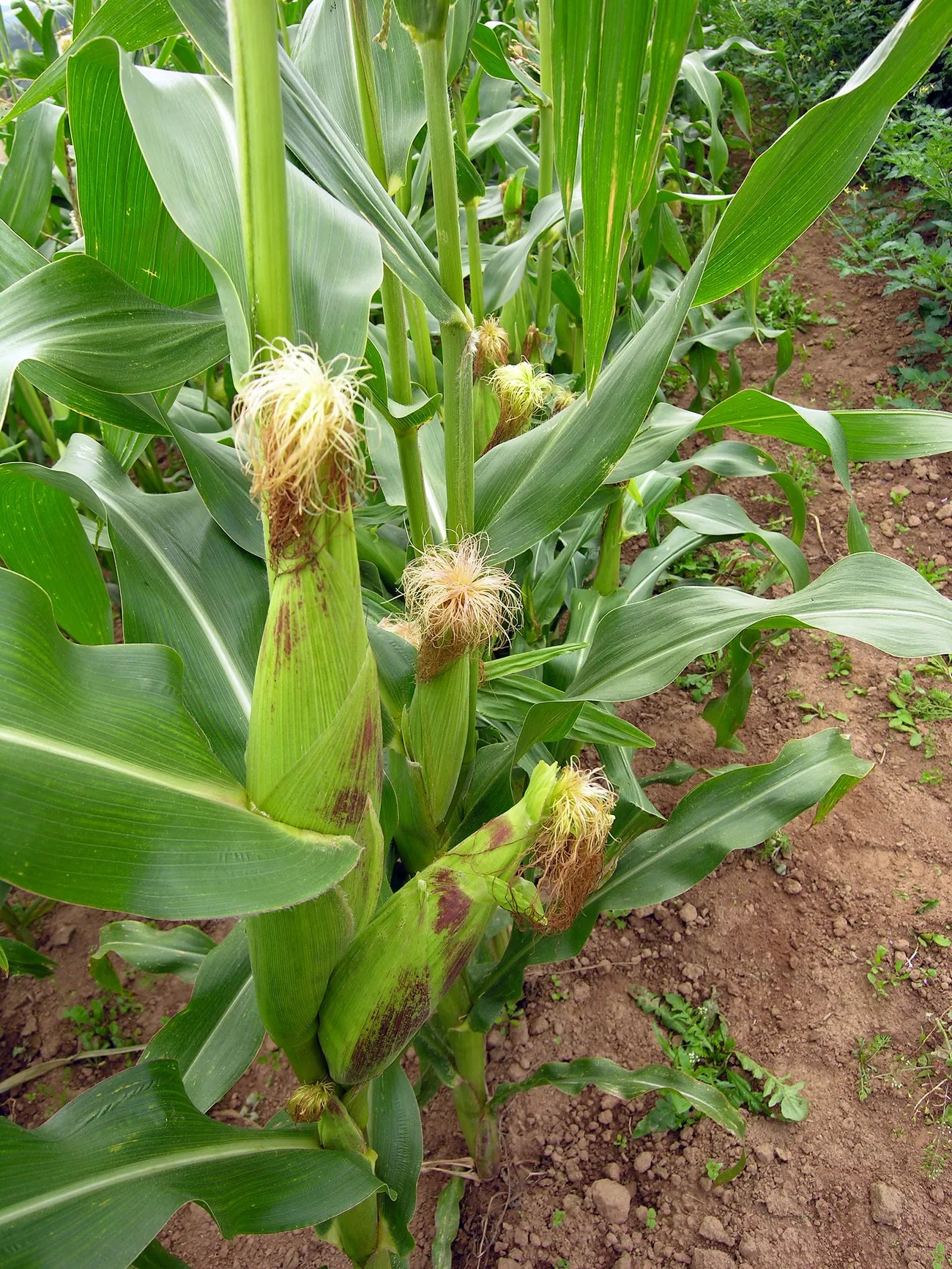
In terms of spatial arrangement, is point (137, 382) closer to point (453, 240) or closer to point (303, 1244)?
point (453, 240)

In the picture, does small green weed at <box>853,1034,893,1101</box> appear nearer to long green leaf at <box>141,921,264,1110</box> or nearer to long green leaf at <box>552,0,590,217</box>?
long green leaf at <box>141,921,264,1110</box>

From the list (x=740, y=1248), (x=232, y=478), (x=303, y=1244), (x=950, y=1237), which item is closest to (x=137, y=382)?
(x=232, y=478)

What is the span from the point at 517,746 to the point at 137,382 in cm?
63

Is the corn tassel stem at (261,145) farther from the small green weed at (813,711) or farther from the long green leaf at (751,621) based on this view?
the small green weed at (813,711)

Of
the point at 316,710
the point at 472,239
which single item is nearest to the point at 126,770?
the point at 316,710

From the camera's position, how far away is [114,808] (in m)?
0.60

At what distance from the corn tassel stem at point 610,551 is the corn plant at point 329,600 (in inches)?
11.8

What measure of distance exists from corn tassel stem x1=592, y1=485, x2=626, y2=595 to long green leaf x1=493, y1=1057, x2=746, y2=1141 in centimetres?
94

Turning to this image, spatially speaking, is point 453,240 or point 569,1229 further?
point 569,1229

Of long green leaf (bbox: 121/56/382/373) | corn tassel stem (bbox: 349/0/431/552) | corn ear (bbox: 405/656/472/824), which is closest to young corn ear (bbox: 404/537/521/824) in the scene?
corn ear (bbox: 405/656/472/824)

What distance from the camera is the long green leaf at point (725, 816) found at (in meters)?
1.24

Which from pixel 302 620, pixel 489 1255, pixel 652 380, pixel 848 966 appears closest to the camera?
pixel 302 620

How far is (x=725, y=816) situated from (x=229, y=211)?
3.57 feet

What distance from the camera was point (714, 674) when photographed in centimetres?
222
